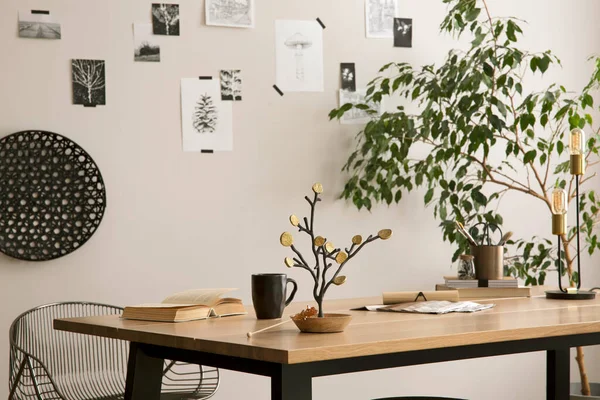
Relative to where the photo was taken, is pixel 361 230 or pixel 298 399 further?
pixel 361 230

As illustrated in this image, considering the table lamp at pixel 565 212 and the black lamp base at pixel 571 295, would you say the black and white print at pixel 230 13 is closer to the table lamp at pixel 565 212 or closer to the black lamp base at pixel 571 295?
the table lamp at pixel 565 212

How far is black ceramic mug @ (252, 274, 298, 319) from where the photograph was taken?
82.0 inches

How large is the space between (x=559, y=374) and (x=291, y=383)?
3.68ft

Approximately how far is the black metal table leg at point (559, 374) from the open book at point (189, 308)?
885mm

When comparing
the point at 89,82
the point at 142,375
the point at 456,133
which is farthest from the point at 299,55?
the point at 142,375

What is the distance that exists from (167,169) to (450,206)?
142 centimetres

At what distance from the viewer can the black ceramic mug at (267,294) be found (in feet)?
6.83

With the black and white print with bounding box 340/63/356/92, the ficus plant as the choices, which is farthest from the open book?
the black and white print with bounding box 340/63/356/92

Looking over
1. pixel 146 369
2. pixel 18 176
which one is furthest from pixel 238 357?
pixel 18 176

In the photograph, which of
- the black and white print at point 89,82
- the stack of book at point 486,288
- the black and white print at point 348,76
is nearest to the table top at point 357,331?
the stack of book at point 486,288

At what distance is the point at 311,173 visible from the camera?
3.90 meters

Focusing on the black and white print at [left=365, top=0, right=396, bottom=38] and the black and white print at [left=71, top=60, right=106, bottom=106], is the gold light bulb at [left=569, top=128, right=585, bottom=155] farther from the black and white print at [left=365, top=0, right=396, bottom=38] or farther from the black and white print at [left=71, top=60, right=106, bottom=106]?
the black and white print at [left=71, top=60, right=106, bottom=106]

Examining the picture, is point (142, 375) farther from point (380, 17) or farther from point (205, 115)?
point (380, 17)

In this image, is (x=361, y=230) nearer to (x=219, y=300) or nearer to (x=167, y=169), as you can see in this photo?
(x=167, y=169)
